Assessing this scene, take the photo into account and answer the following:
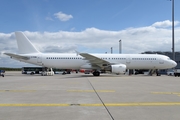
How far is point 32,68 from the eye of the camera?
51.1 m

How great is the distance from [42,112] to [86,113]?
1.23 m

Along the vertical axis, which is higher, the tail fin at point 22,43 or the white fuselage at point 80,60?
the tail fin at point 22,43

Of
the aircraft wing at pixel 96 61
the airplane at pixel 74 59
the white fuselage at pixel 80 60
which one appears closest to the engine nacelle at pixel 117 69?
the aircraft wing at pixel 96 61

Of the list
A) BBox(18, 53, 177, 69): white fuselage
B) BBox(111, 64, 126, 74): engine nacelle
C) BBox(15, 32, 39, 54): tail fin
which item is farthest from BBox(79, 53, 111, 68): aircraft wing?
BBox(15, 32, 39, 54): tail fin

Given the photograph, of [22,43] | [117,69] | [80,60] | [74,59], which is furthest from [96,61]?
[22,43]

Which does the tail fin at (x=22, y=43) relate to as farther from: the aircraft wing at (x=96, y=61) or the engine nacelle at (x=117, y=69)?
the engine nacelle at (x=117, y=69)

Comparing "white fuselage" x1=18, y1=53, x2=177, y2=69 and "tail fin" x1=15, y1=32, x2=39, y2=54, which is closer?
"white fuselage" x1=18, y1=53, x2=177, y2=69

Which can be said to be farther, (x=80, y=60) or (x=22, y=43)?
(x=22, y=43)

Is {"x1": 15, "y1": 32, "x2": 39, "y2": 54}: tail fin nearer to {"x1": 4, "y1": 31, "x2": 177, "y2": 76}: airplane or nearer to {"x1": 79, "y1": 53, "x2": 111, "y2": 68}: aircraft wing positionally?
{"x1": 4, "y1": 31, "x2": 177, "y2": 76}: airplane

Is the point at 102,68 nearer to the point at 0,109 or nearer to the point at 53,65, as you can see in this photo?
the point at 53,65

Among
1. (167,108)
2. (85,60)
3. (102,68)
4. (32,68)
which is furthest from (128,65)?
(32,68)

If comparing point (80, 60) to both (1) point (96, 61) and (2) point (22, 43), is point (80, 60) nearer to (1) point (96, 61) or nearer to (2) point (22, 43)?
(1) point (96, 61)

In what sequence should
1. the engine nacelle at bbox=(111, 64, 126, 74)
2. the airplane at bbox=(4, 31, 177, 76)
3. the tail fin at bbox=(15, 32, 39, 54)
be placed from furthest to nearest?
the tail fin at bbox=(15, 32, 39, 54)
the airplane at bbox=(4, 31, 177, 76)
the engine nacelle at bbox=(111, 64, 126, 74)

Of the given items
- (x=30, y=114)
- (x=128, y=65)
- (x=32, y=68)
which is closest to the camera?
(x=30, y=114)
